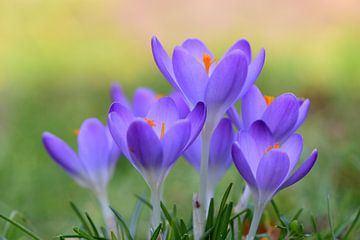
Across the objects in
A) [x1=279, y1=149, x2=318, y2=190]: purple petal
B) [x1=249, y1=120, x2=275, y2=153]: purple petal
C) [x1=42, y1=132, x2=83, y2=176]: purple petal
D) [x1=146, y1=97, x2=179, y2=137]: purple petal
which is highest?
[x1=42, y1=132, x2=83, y2=176]: purple petal

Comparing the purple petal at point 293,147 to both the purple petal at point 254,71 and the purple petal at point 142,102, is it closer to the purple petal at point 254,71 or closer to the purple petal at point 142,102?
the purple petal at point 254,71

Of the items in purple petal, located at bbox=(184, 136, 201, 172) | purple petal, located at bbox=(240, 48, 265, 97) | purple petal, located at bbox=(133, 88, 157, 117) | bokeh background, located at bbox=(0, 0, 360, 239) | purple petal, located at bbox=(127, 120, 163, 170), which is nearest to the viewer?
purple petal, located at bbox=(127, 120, 163, 170)

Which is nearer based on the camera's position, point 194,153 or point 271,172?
point 271,172

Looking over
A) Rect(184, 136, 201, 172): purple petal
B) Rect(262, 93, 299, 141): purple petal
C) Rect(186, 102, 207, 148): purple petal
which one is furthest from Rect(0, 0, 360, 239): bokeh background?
Rect(186, 102, 207, 148): purple petal

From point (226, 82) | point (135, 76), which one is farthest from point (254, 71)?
point (135, 76)

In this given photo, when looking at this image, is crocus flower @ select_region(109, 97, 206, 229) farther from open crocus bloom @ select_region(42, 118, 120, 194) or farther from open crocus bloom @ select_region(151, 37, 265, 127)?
open crocus bloom @ select_region(42, 118, 120, 194)

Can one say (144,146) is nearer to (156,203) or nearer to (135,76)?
(156,203)
